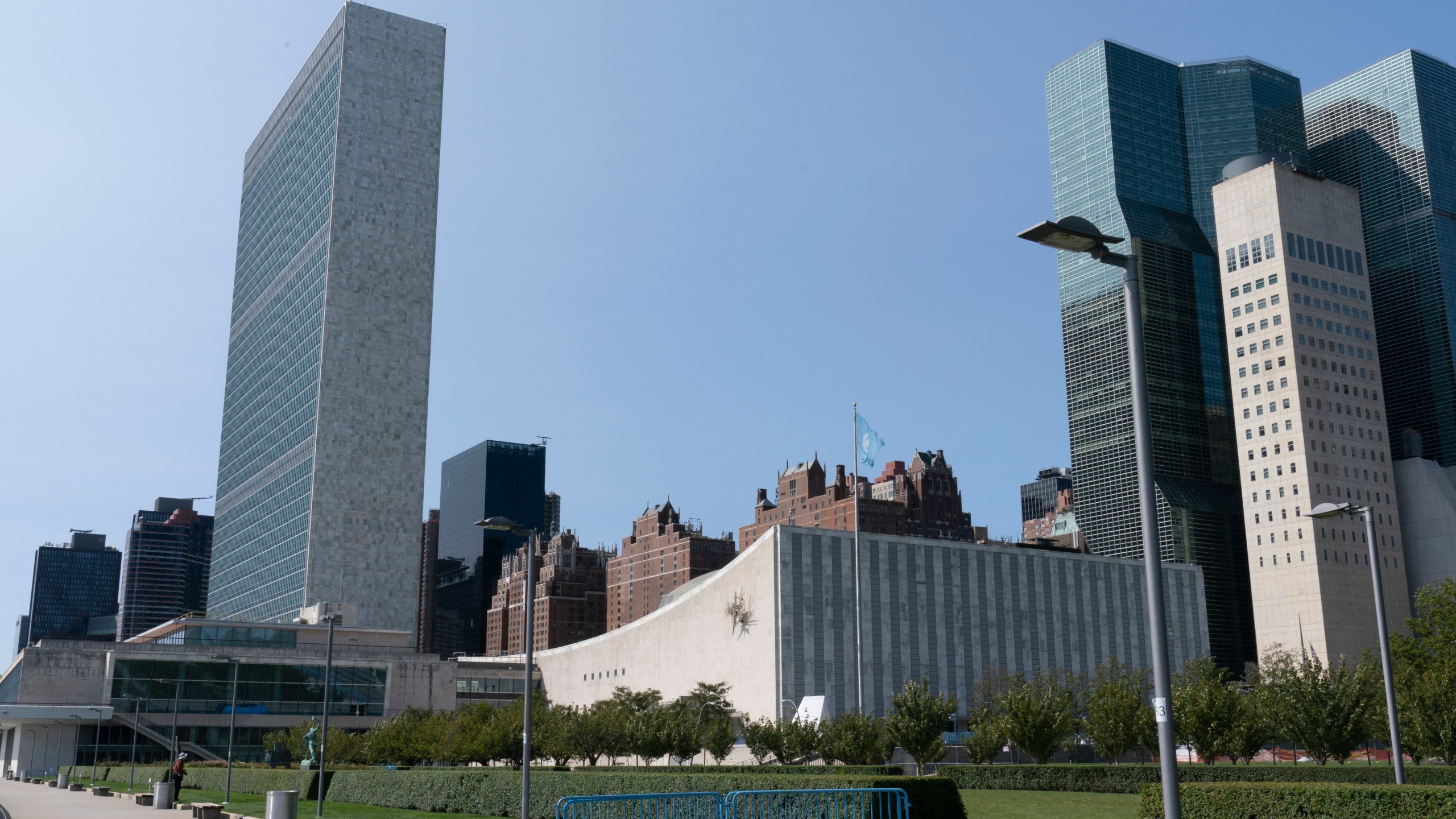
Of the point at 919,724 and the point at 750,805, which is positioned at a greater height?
the point at 919,724

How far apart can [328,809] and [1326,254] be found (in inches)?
5674

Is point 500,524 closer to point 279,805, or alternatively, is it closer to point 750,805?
point 279,805

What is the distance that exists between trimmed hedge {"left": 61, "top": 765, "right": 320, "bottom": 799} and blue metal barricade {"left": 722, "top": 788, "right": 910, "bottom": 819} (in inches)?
1146

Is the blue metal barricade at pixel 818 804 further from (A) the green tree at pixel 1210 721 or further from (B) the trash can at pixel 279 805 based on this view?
(A) the green tree at pixel 1210 721

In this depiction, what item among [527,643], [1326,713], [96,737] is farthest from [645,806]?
[96,737]

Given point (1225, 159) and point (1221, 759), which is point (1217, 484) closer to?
point (1225, 159)

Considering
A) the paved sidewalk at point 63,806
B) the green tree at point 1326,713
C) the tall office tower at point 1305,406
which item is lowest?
the paved sidewalk at point 63,806

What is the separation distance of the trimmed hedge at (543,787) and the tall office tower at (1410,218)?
17085 cm

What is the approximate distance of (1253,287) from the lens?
490ft

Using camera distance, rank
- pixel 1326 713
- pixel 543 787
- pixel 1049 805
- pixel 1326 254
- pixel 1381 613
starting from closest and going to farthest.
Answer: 1. pixel 1381 613
2. pixel 543 787
3. pixel 1049 805
4. pixel 1326 713
5. pixel 1326 254

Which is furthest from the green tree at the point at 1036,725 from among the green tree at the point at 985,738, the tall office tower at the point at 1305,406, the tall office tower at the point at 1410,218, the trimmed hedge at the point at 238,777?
the tall office tower at the point at 1410,218

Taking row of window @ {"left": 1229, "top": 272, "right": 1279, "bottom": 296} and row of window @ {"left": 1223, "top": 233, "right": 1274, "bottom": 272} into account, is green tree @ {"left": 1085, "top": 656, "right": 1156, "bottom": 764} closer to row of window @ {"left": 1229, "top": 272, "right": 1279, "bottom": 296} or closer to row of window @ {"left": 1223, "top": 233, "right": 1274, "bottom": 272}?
row of window @ {"left": 1229, "top": 272, "right": 1279, "bottom": 296}

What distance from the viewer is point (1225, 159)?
188875 mm

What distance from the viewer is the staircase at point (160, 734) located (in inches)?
3819
